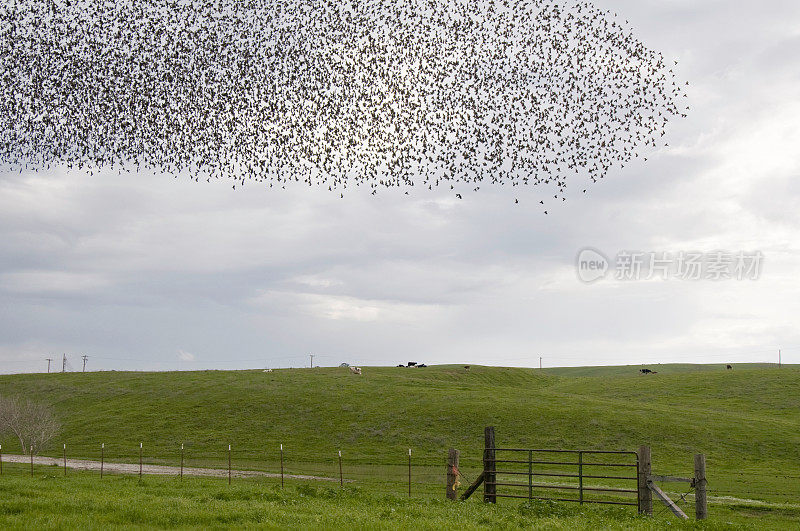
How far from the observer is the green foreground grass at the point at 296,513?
1876 centimetres

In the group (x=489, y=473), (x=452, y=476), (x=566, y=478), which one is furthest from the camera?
(x=566, y=478)

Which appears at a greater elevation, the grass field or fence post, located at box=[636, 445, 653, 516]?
fence post, located at box=[636, 445, 653, 516]

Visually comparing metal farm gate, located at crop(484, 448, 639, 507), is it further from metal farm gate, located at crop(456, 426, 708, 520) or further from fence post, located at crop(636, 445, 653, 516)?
fence post, located at crop(636, 445, 653, 516)

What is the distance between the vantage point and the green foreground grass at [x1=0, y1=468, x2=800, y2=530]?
61.6 ft

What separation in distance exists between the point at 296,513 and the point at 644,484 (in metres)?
11.0

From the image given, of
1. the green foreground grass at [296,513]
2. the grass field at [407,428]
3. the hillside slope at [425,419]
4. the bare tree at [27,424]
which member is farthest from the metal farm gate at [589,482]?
the bare tree at [27,424]

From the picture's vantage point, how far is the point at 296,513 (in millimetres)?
20844

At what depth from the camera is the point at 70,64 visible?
28094 mm

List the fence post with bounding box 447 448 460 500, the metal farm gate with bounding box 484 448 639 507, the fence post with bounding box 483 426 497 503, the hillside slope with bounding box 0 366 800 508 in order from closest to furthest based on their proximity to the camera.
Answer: the metal farm gate with bounding box 484 448 639 507 < the fence post with bounding box 483 426 497 503 < the fence post with bounding box 447 448 460 500 < the hillside slope with bounding box 0 366 800 508

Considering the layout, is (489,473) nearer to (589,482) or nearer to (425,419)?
(589,482)

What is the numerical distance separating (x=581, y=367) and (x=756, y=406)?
112554mm

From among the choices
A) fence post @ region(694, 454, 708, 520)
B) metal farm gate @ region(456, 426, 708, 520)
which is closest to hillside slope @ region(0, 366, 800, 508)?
metal farm gate @ region(456, 426, 708, 520)

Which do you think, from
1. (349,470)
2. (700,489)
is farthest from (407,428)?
(700,489)

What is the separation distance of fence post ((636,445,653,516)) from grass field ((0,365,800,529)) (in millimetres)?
1071
